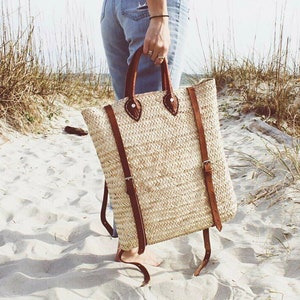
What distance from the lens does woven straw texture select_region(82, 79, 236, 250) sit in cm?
130

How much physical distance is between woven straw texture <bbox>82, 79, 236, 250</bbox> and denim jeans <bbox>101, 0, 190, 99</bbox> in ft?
0.38

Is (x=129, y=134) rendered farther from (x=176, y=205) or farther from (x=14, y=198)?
(x=14, y=198)

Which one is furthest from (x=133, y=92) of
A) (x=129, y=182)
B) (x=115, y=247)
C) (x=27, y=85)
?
(x=27, y=85)

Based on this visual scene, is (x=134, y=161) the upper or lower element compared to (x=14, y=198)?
upper

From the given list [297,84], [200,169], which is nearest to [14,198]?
[200,169]

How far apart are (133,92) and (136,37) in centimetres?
17

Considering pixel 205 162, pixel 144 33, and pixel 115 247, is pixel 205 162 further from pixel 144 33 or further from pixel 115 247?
pixel 115 247

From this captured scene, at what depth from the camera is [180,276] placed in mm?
1550

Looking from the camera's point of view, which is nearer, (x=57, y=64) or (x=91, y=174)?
(x=91, y=174)

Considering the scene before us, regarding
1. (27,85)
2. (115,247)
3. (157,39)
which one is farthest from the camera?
(27,85)

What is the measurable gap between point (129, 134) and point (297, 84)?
3105mm

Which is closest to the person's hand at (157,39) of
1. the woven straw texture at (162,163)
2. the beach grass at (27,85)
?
the woven straw texture at (162,163)

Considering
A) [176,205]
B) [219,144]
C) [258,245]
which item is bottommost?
[258,245]

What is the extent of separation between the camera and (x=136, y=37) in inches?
51.9
